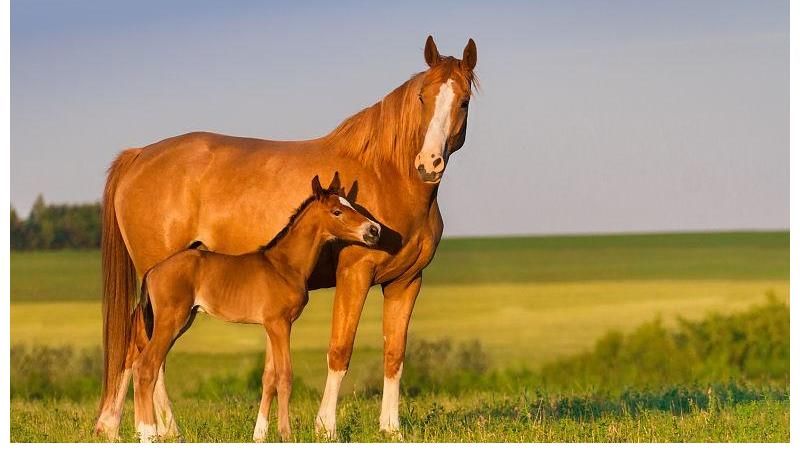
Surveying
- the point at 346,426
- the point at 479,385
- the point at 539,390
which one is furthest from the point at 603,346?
the point at 346,426

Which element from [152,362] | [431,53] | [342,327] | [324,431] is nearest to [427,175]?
[431,53]

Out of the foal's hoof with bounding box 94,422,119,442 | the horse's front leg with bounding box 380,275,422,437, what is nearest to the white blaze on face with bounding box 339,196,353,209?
the horse's front leg with bounding box 380,275,422,437

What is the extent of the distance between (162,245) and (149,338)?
822 mm

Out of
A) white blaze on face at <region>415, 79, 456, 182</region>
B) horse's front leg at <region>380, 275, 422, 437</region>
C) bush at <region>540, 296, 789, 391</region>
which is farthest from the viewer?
bush at <region>540, 296, 789, 391</region>

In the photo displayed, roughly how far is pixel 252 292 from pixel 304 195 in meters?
1.03

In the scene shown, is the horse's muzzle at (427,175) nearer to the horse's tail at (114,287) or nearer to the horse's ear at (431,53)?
the horse's ear at (431,53)

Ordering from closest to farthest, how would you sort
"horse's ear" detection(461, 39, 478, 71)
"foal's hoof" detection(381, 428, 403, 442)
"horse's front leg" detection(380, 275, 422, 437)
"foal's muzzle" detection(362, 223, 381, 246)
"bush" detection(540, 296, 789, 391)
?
"foal's muzzle" detection(362, 223, 381, 246)
"horse's ear" detection(461, 39, 478, 71)
"foal's hoof" detection(381, 428, 403, 442)
"horse's front leg" detection(380, 275, 422, 437)
"bush" detection(540, 296, 789, 391)

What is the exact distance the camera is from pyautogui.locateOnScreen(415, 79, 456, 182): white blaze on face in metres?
7.50

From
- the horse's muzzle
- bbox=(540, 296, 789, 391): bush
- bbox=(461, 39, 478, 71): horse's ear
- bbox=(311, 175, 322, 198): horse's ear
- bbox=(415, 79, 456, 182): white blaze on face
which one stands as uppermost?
bbox=(461, 39, 478, 71): horse's ear

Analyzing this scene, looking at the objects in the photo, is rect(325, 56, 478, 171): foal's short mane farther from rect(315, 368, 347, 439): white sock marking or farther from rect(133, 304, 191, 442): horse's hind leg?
rect(133, 304, 191, 442): horse's hind leg

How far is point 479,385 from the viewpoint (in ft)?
47.3

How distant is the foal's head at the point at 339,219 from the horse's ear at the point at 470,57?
1.26 m

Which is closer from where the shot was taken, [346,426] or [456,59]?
[456,59]
